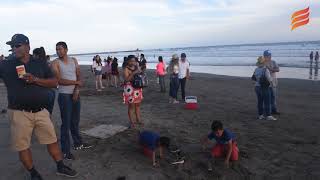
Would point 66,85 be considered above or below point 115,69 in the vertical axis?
above

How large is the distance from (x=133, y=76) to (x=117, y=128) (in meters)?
1.23

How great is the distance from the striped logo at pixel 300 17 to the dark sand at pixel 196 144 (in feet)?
8.71

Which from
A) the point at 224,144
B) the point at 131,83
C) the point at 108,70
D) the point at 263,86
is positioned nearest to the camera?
the point at 224,144

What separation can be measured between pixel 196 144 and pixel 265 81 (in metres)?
3.13

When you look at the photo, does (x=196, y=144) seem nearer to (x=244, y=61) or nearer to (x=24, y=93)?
(x=24, y=93)

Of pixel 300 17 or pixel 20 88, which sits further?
pixel 300 17

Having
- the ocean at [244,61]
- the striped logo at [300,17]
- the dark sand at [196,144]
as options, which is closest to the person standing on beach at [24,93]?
the dark sand at [196,144]

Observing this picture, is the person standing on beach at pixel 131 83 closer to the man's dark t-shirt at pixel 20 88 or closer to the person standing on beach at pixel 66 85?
the person standing on beach at pixel 66 85

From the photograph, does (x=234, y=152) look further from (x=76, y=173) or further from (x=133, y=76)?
(x=133, y=76)

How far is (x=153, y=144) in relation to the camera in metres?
6.14

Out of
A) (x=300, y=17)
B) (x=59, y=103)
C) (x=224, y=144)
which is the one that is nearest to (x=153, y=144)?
(x=224, y=144)

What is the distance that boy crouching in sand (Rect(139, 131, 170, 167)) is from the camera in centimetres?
601

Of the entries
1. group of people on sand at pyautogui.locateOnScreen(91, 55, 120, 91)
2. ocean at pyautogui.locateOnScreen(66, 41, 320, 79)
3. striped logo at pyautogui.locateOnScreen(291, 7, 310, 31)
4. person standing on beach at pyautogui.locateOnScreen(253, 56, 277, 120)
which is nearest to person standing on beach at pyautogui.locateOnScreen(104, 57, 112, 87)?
group of people on sand at pyautogui.locateOnScreen(91, 55, 120, 91)

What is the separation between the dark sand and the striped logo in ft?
8.71
